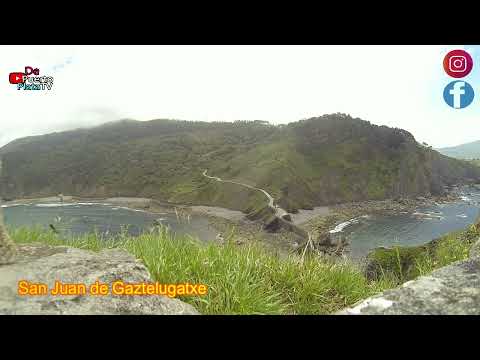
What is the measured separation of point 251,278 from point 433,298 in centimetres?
185

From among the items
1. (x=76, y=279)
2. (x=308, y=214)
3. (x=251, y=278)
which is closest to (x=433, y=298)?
(x=251, y=278)

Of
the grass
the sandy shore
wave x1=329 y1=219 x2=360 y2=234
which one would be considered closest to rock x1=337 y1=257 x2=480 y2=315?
the grass

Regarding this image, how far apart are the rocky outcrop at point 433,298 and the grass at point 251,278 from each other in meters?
1.12

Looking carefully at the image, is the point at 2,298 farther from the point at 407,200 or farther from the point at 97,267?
the point at 407,200

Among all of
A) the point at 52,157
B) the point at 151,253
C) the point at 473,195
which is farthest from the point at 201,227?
the point at 52,157

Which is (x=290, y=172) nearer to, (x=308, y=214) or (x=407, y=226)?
(x=308, y=214)

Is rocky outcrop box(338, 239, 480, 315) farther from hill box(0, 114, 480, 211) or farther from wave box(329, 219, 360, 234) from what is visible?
hill box(0, 114, 480, 211)

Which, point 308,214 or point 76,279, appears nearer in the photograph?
point 76,279

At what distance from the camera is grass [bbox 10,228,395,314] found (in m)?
3.06

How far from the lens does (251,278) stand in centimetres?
352

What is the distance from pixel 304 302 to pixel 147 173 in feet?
653

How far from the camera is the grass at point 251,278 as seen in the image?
10.0ft

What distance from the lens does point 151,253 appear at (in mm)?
3945

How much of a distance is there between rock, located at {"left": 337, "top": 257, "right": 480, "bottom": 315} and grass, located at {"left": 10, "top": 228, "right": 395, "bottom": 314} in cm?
111
